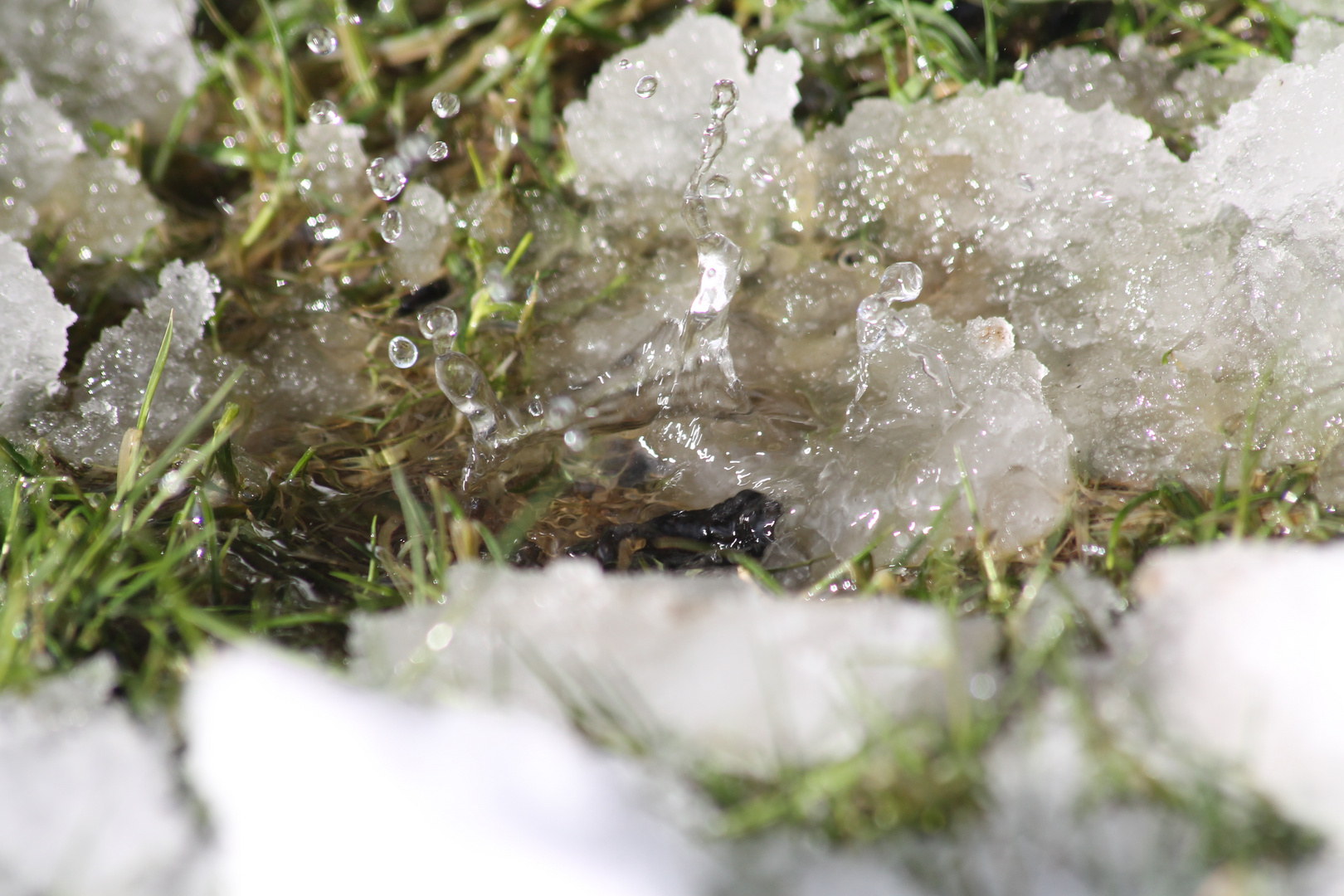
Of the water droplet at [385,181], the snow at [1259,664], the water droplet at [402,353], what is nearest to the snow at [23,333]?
the water droplet at [402,353]

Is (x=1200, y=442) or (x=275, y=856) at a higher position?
(x=275, y=856)

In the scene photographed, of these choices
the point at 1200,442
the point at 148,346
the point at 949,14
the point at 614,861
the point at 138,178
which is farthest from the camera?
the point at 949,14

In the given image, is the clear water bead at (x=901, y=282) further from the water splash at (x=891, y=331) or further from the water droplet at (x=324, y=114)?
the water droplet at (x=324, y=114)

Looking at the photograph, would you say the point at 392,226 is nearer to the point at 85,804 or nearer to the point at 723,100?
the point at 723,100

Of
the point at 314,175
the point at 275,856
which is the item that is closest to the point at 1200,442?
the point at 275,856

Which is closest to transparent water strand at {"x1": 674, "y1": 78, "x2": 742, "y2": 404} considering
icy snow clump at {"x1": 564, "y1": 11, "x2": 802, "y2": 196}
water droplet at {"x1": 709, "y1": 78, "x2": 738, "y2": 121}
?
water droplet at {"x1": 709, "y1": 78, "x2": 738, "y2": 121}

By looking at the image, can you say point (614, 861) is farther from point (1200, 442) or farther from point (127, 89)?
point (127, 89)
